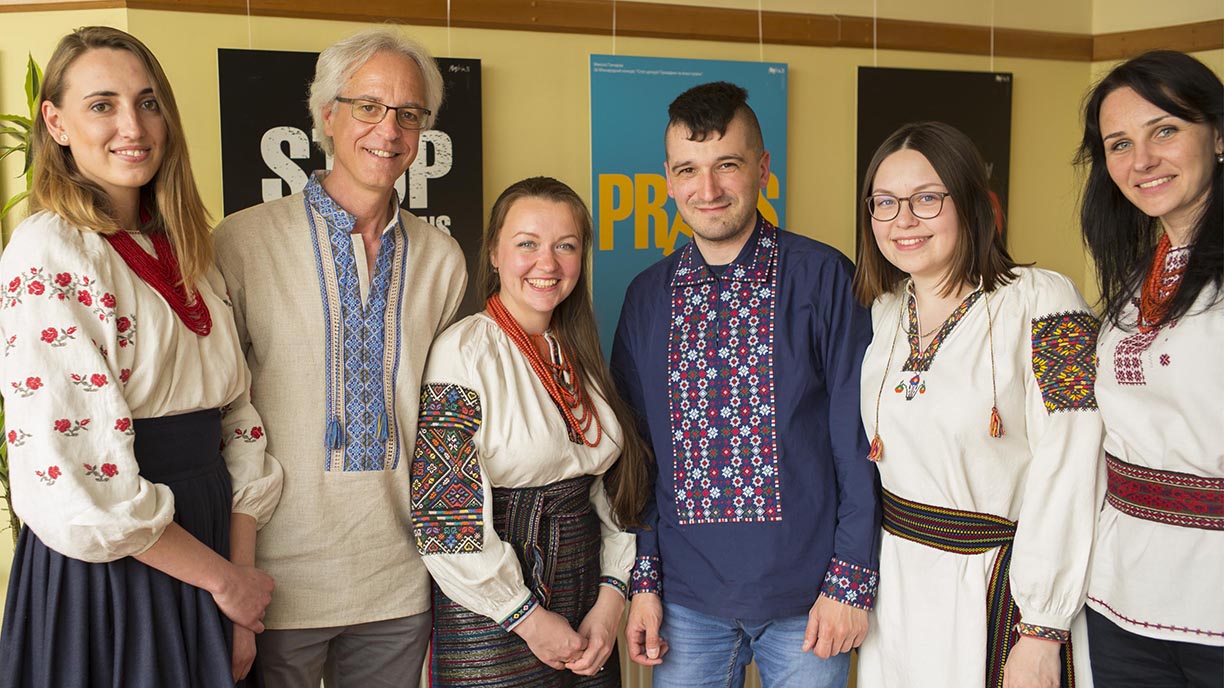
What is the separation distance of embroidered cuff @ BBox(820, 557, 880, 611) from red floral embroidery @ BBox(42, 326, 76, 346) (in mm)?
1502

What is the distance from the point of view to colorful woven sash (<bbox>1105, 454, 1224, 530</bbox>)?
167 centimetres

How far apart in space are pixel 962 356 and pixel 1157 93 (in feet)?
1.89

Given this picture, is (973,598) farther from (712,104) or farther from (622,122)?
(622,122)

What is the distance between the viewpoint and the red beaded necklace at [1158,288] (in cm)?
175

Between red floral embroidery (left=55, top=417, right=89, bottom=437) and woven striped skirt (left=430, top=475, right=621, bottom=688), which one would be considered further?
woven striped skirt (left=430, top=475, right=621, bottom=688)

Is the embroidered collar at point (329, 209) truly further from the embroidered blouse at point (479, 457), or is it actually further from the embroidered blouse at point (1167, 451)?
the embroidered blouse at point (1167, 451)

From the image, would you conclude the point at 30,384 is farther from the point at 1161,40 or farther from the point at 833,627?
the point at 1161,40

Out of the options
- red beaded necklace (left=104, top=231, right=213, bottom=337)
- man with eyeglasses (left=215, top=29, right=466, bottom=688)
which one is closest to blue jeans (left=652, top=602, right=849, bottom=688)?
man with eyeglasses (left=215, top=29, right=466, bottom=688)

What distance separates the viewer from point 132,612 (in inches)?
67.3

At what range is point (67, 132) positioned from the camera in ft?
5.56

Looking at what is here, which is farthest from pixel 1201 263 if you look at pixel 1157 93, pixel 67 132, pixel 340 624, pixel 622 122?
pixel 622 122

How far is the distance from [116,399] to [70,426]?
0.25 feet

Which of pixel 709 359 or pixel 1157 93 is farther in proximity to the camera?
pixel 709 359

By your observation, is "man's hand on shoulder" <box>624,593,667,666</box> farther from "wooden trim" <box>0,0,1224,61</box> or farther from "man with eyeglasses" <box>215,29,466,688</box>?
"wooden trim" <box>0,0,1224,61</box>
